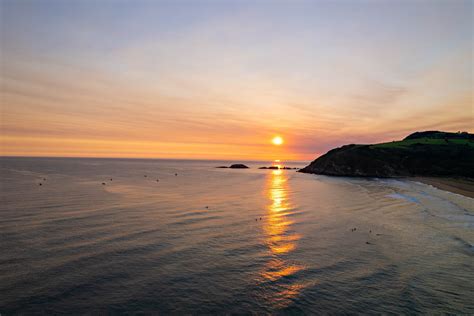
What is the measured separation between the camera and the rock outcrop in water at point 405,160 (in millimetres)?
95500

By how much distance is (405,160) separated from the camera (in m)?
104

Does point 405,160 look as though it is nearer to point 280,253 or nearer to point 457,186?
point 457,186

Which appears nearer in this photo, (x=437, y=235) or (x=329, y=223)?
(x=437, y=235)

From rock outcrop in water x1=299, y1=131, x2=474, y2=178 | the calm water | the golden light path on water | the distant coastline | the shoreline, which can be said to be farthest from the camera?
rock outcrop in water x1=299, y1=131, x2=474, y2=178

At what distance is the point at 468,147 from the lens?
105 metres

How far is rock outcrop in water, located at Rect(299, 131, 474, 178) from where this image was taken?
9550cm

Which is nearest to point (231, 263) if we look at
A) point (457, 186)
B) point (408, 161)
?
point (457, 186)

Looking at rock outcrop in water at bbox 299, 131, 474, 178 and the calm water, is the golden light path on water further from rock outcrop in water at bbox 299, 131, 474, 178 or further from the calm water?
rock outcrop in water at bbox 299, 131, 474, 178

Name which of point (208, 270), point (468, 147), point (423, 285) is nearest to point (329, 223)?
point (423, 285)

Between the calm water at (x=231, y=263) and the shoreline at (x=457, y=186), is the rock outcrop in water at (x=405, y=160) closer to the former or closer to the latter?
the shoreline at (x=457, y=186)

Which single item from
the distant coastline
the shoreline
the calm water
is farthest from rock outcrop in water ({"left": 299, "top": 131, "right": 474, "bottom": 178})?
the calm water

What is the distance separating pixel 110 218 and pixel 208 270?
1750cm

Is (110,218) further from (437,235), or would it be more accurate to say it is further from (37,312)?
(437,235)

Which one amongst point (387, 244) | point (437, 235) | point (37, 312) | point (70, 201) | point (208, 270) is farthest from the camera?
point (70, 201)
